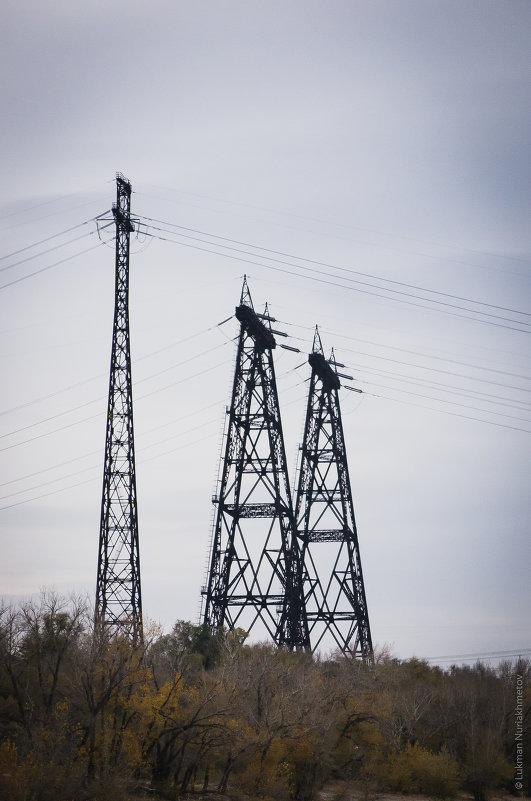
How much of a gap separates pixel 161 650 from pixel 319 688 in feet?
19.4

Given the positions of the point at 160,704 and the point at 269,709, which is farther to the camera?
the point at 269,709

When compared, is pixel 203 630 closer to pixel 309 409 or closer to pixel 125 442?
pixel 125 442

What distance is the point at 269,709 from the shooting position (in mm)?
28500

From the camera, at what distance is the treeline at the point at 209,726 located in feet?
79.2

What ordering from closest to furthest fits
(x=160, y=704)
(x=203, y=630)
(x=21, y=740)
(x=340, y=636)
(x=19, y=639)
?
(x=21, y=740) < (x=160, y=704) < (x=19, y=639) < (x=203, y=630) < (x=340, y=636)

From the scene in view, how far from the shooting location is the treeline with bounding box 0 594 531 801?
2412cm

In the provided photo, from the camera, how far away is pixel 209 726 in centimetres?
2581

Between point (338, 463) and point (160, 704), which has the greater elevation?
point (338, 463)

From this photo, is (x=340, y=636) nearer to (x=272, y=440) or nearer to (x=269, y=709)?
(x=272, y=440)

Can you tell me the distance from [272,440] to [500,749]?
48.3 feet

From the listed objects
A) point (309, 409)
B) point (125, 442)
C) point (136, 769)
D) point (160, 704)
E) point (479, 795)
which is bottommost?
point (479, 795)

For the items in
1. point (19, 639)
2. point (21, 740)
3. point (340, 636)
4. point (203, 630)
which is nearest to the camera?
point (21, 740)

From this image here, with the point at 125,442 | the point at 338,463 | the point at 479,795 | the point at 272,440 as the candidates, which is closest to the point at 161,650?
the point at 125,442

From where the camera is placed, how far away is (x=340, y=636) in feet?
138
